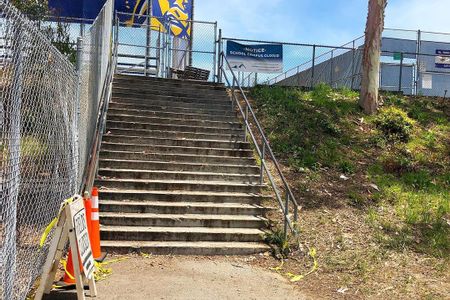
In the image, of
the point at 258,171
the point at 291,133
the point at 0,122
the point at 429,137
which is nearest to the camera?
the point at 0,122

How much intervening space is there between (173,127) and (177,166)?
1729 millimetres

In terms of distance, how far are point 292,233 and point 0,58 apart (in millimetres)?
5184

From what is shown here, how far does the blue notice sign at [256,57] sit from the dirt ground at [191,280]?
9401mm

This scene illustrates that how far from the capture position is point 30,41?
11.3 feet

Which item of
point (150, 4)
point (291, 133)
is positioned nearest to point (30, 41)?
point (291, 133)

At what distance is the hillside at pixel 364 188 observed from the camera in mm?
6078

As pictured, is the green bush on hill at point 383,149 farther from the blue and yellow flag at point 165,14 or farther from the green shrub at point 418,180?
the blue and yellow flag at point 165,14

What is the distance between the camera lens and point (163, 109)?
11.3m

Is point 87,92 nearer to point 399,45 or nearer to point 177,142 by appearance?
point 177,142

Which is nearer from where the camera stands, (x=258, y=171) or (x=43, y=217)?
(x=43, y=217)

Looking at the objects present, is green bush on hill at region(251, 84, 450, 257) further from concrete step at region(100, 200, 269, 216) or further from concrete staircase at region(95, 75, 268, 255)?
concrete step at region(100, 200, 269, 216)

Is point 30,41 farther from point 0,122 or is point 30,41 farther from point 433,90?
point 433,90

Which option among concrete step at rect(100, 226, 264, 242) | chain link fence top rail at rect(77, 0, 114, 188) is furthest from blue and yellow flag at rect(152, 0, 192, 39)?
concrete step at rect(100, 226, 264, 242)

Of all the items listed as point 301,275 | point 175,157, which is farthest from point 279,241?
point 175,157
